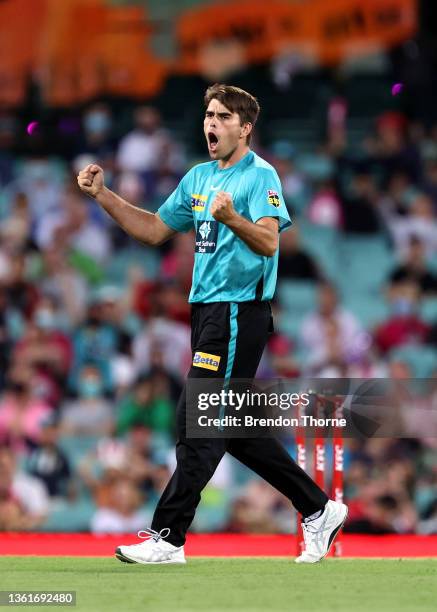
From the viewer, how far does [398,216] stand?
16.0 m

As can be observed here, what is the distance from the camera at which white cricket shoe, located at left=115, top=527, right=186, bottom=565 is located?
718 cm

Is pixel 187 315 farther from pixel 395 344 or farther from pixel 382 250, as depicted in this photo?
pixel 382 250

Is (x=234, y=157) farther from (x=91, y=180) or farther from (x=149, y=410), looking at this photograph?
(x=149, y=410)

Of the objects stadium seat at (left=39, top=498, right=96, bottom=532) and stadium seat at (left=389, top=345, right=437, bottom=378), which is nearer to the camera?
stadium seat at (left=39, top=498, right=96, bottom=532)

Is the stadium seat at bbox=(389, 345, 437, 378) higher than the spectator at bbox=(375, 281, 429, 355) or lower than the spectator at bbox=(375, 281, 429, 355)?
lower

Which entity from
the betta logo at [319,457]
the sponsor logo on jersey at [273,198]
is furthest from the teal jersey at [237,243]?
the betta logo at [319,457]

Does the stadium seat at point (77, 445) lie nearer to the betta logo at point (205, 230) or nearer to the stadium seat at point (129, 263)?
the stadium seat at point (129, 263)

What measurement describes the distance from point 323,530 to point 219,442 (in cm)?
71

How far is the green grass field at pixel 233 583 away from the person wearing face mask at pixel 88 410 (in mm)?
4936

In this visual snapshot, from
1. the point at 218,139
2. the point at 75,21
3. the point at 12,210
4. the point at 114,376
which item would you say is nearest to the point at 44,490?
the point at 114,376

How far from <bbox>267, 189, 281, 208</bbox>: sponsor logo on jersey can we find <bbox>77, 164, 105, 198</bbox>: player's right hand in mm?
798

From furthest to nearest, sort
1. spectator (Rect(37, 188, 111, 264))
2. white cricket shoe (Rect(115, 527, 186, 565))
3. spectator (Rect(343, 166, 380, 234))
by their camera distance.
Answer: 1. spectator (Rect(343, 166, 380, 234))
2. spectator (Rect(37, 188, 111, 264))
3. white cricket shoe (Rect(115, 527, 186, 565))

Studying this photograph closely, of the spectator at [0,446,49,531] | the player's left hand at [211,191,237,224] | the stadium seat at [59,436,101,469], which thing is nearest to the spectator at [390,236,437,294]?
the stadium seat at [59,436,101,469]

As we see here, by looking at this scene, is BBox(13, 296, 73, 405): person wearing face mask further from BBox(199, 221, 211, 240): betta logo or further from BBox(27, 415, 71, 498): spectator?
BBox(199, 221, 211, 240): betta logo
